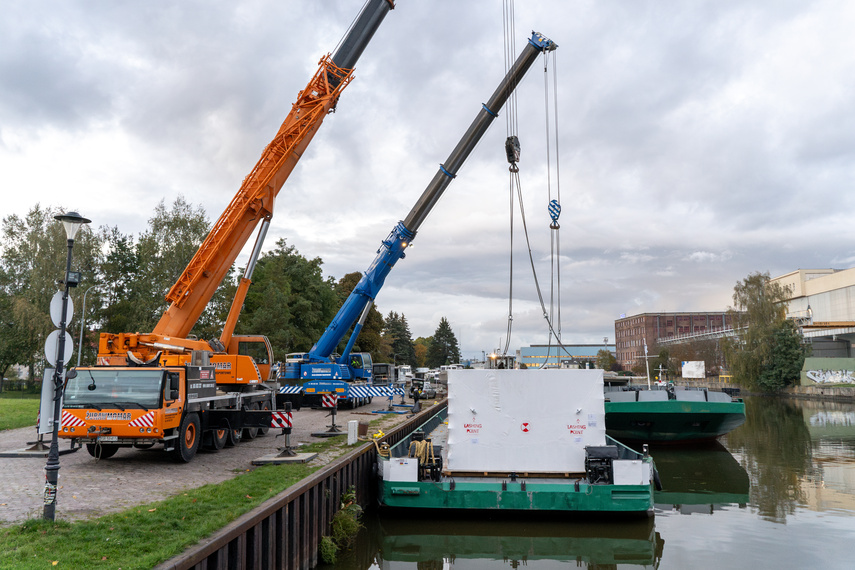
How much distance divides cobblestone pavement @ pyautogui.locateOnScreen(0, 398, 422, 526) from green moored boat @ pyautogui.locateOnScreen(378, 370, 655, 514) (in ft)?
8.21

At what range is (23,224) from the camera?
44.1 metres

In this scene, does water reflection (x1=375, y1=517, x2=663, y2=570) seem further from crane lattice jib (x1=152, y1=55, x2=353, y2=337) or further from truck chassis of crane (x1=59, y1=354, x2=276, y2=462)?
crane lattice jib (x1=152, y1=55, x2=353, y2=337)

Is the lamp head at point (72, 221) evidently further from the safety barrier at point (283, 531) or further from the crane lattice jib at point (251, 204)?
the crane lattice jib at point (251, 204)

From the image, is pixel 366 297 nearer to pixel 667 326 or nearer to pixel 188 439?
pixel 188 439

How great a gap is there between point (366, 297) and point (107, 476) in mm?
14593

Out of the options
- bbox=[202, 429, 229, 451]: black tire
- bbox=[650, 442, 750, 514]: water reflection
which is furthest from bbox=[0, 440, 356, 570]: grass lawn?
bbox=[650, 442, 750, 514]: water reflection

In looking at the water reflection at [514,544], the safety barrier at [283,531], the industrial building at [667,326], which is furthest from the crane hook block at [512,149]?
the industrial building at [667,326]

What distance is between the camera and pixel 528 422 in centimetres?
1169

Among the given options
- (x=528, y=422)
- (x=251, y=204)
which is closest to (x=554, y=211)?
(x=528, y=422)

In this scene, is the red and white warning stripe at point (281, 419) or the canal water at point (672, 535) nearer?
the canal water at point (672, 535)

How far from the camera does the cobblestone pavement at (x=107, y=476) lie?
8078 mm

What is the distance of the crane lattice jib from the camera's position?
14.5 m

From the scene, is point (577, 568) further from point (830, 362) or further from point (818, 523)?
point (830, 362)

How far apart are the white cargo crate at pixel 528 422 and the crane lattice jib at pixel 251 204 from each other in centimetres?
715
